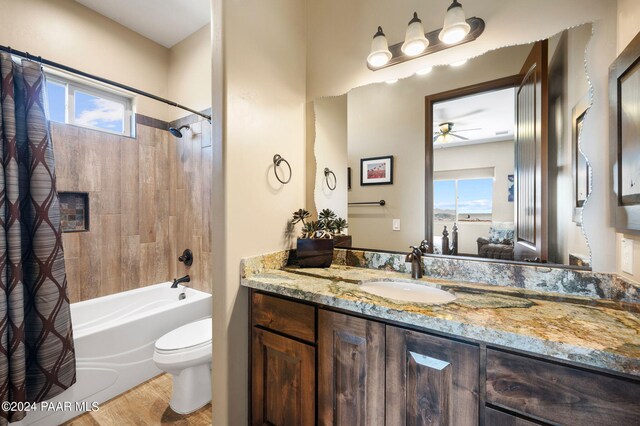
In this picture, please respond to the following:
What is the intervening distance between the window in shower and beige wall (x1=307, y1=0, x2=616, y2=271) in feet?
6.80

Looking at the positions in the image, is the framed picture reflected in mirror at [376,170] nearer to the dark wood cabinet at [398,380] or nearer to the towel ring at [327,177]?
the towel ring at [327,177]

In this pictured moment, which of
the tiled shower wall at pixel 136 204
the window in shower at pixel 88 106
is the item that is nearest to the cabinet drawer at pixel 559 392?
the tiled shower wall at pixel 136 204

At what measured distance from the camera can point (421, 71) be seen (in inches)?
55.5

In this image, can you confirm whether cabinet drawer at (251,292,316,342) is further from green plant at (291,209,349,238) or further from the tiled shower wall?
the tiled shower wall

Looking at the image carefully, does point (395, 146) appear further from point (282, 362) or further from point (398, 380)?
point (282, 362)

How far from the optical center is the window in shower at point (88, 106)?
2.20 meters

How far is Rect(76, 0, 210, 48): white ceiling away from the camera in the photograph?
2.21 meters

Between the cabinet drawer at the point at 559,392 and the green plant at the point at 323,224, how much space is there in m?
1.03

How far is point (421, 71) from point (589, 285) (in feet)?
A: 4.08

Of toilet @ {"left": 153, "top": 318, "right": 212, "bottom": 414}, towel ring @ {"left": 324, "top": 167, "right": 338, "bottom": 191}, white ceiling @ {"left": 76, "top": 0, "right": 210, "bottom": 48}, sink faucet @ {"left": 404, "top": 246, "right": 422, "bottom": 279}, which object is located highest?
white ceiling @ {"left": 76, "top": 0, "right": 210, "bottom": 48}

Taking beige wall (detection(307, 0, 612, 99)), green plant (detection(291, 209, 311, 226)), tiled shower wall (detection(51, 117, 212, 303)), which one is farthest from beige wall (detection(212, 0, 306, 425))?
tiled shower wall (detection(51, 117, 212, 303))

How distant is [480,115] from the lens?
4.43ft

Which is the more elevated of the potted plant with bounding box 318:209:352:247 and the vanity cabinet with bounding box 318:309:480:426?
the potted plant with bounding box 318:209:352:247

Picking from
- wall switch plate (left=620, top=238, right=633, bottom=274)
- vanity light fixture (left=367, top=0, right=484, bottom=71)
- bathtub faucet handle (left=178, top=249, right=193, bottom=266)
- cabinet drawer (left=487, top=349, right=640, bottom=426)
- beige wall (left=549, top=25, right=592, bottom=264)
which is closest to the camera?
cabinet drawer (left=487, top=349, right=640, bottom=426)
